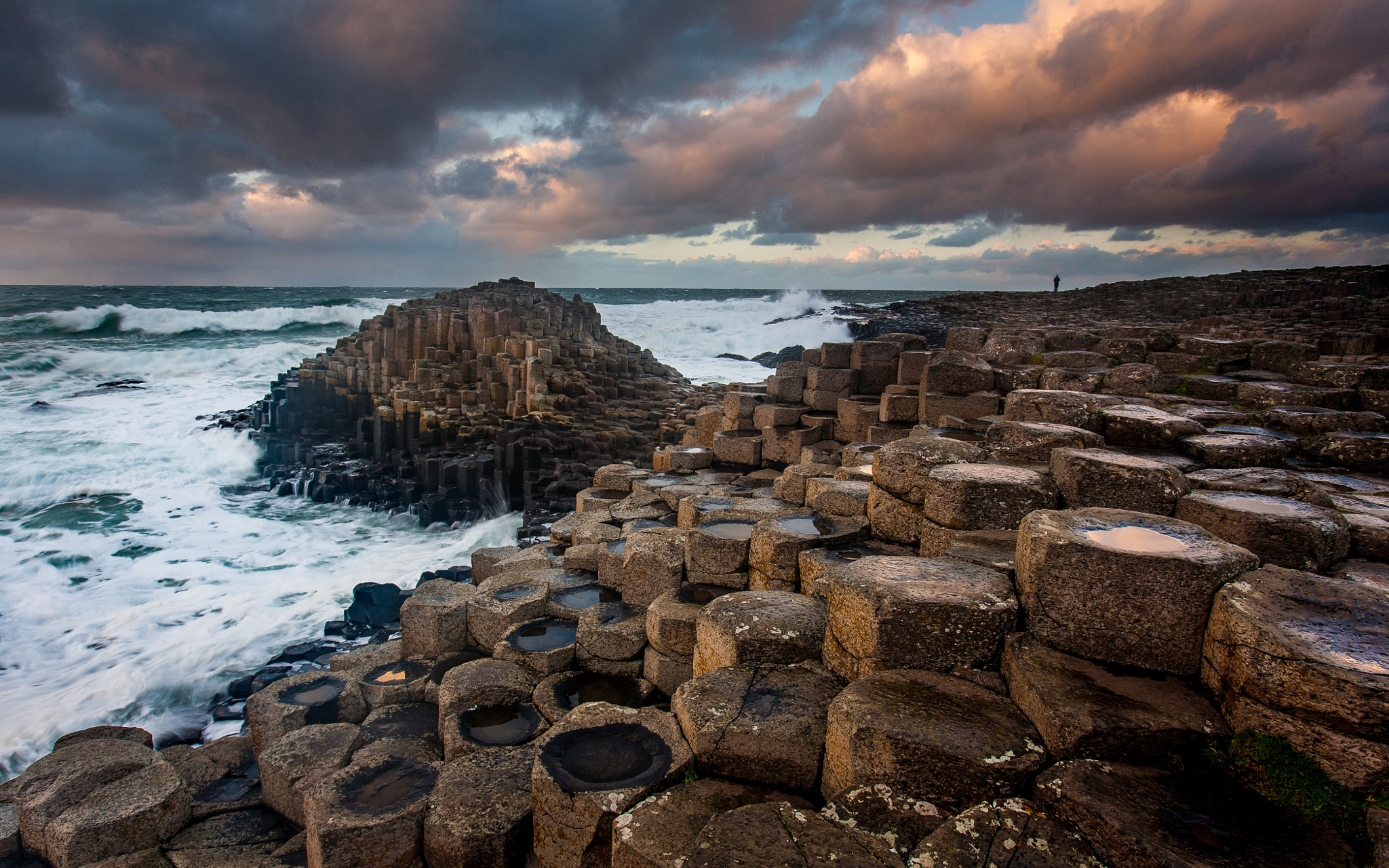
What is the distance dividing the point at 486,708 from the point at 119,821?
2114 mm

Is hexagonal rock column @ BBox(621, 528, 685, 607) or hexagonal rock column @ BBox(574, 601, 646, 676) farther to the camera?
hexagonal rock column @ BBox(621, 528, 685, 607)

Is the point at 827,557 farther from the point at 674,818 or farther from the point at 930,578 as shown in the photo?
the point at 674,818

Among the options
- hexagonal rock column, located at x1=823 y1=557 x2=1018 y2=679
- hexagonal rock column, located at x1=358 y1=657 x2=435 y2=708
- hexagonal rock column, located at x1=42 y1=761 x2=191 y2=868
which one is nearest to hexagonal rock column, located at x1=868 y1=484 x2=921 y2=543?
hexagonal rock column, located at x1=823 y1=557 x2=1018 y2=679

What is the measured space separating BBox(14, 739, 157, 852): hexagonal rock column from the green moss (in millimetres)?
5941

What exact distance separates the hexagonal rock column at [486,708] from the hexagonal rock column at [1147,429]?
4.68 meters

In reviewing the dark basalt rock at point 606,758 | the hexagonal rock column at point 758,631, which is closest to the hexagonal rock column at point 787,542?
the hexagonal rock column at point 758,631

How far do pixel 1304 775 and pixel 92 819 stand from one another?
19.4 ft

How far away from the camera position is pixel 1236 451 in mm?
4230

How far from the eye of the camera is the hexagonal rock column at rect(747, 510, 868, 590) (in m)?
4.56

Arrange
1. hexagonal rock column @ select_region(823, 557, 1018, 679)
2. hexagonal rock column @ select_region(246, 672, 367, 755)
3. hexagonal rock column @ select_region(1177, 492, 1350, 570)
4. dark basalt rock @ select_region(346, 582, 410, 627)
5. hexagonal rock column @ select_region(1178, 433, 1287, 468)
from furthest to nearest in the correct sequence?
1. dark basalt rock @ select_region(346, 582, 410, 627)
2. hexagonal rock column @ select_region(246, 672, 367, 755)
3. hexagonal rock column @ select_region(1178, 433, 1287, 468)
4. hexagonal rock column @ select_region(1177, 492, 1350, 570)
5. hexagonal rock column @ select_region(823, 557, 1018, 679)

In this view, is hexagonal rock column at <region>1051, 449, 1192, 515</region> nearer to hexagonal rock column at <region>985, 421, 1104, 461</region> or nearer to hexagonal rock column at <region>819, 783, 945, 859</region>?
hexagonal rock column at <region>985, 421, 1104, 461</region>

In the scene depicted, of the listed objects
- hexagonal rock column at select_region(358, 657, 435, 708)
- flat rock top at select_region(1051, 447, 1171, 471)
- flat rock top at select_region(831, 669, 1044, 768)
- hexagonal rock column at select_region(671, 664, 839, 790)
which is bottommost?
hexagonal rock column at select_region(358, 657, 435, 708)

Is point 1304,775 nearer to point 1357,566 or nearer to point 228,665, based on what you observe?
point 1357,566

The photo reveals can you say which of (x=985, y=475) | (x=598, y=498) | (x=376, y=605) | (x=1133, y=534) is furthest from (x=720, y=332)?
(x=1133, y=534)
